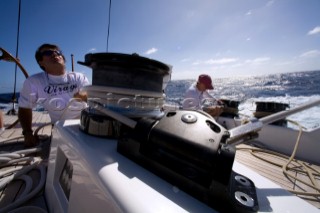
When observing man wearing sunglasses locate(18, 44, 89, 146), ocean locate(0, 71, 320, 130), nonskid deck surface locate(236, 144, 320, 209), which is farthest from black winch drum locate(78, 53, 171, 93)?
nonskid deck surface locate(236, 144, 320, 209)

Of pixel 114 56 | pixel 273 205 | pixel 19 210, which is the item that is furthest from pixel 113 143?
pixel 19 210

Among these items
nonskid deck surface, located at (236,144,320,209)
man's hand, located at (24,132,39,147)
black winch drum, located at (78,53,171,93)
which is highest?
black winch drum, located at (78,53,171,93)

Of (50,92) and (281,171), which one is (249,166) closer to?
(281,171)

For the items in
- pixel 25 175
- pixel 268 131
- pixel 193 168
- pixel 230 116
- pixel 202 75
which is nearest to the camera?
pixel 193 168

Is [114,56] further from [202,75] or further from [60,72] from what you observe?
[202,75]

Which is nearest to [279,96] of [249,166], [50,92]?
[249,166]

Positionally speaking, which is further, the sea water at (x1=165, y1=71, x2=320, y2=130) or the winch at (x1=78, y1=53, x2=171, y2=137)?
the sea water at (x1=165, y1=71, x2=320, y2=130)

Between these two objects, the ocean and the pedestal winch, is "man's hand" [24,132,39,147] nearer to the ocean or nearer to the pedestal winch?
the ocean

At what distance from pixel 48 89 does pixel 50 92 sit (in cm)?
4

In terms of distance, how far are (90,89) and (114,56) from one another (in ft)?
0.53

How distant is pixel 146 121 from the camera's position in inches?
19.4

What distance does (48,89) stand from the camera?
2088 mm

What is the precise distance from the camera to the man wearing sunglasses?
6.00 ft

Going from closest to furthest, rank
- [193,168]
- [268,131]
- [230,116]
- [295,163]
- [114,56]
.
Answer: [193,168] < [114,56] < [295,163] < [268,131] < [230,116]
